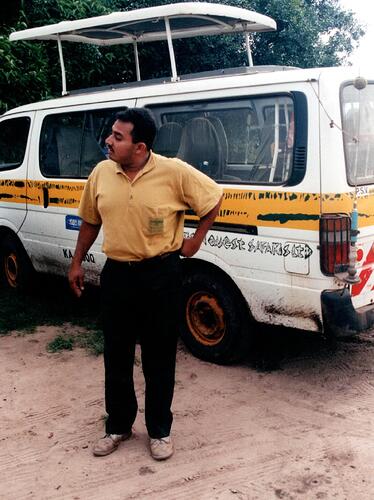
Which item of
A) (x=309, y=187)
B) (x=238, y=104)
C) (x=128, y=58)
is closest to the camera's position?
(x=309, y=187)

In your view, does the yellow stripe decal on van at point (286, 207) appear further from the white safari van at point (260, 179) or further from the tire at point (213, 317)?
the tire at point (213, 317)

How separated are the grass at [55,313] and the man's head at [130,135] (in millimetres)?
2172

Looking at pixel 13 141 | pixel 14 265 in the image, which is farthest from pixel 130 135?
pixel 14 265

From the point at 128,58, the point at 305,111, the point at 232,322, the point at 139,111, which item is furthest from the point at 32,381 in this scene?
the point at 128,58

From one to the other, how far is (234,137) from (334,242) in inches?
42.7

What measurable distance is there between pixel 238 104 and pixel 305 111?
1.87 ft

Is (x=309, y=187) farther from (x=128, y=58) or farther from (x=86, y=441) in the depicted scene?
(x=128, y=58)

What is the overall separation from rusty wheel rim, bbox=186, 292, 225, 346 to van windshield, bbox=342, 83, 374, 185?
1.35 m

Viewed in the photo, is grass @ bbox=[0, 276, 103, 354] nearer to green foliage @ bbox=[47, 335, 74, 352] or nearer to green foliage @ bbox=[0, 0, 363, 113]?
green foliage @ bbox=[47, 335, 74, 352]

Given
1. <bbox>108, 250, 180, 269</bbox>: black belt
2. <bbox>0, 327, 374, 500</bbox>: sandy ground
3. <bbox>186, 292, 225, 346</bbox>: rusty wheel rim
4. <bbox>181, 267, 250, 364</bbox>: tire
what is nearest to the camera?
<bbox>0, 327, 374, 500</bbox>: sandy ground

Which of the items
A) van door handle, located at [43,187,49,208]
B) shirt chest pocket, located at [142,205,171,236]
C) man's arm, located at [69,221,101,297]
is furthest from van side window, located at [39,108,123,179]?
shirt chest pocket, located at [142,205,171,236]

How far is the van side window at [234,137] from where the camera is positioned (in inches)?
150

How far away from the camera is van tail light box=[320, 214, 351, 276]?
3539mm

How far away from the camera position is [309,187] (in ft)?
11.9
